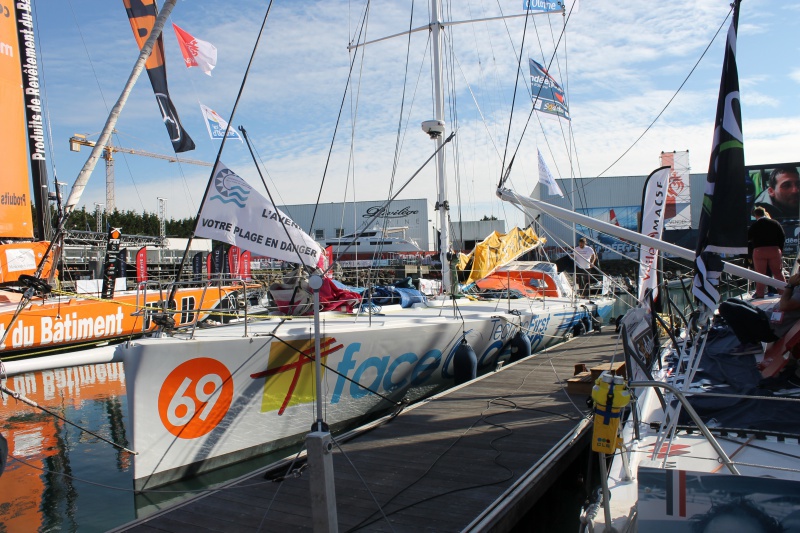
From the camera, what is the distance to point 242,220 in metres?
5.96

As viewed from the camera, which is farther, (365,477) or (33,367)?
(33,367)

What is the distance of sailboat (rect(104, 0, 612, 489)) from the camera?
20.4 ft

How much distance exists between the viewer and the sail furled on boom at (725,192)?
14.5 ft

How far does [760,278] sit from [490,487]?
3314 millimetres

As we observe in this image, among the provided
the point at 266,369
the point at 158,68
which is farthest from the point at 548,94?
the point at 266,369

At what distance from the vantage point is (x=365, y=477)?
549cm

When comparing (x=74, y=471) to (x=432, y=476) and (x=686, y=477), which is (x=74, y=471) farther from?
(x=686, y=477)

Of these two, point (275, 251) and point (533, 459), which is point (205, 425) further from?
Answer: point (533, 459)

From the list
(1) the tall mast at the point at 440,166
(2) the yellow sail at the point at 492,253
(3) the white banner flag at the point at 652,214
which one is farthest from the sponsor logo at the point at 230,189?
(2) the yellow sail at the point at 492,253

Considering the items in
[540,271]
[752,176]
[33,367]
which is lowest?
[33,367]

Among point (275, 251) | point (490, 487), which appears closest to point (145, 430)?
point (275, 251)

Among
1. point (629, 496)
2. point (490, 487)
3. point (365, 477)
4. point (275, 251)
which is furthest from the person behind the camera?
point (275, 251)

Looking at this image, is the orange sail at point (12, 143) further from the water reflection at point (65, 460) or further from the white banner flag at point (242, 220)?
the white banner flag at point (242, 220)

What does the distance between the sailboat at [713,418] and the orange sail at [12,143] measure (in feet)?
38.6
